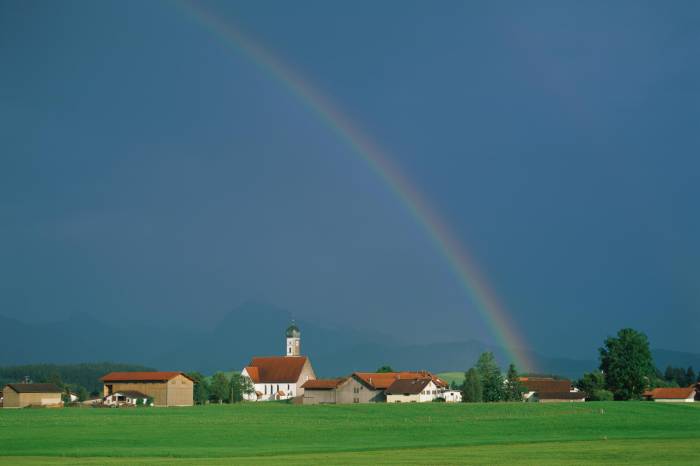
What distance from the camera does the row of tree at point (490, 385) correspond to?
145 m

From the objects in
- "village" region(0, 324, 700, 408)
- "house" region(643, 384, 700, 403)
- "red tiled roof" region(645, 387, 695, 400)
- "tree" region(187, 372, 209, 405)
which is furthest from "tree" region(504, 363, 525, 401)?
"tree" region(187, 372, 209, 405)

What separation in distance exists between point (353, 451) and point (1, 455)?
20.2 m

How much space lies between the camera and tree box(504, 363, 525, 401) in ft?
482

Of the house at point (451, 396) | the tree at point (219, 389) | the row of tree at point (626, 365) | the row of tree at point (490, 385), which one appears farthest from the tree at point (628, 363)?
the tree at point (219, 389)

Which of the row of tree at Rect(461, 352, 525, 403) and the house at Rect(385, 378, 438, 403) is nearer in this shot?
the row of tree at Rect(461, 352, 525, 403)

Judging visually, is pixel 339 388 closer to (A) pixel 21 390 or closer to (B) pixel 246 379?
(B) pixel 246 379

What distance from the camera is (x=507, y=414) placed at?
9688 centimetres

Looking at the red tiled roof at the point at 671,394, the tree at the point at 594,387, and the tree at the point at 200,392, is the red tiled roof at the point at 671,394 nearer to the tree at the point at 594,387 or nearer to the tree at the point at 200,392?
the tree at the point at 594,387

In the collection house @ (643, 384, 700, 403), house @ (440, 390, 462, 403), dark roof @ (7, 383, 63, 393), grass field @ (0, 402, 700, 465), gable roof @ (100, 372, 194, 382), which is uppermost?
gable roof @ (100, 372, 194, 382)

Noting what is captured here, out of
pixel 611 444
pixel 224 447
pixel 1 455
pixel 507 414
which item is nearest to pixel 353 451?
pixel 224 447

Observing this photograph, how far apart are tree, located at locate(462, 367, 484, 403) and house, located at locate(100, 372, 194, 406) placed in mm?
43899

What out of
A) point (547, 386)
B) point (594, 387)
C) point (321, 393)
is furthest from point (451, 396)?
point (594, 387)

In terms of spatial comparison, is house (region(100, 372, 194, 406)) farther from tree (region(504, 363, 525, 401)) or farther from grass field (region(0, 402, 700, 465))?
grass field (region(0, 402, 700, 465))

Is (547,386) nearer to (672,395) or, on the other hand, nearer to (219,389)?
(672,395)
